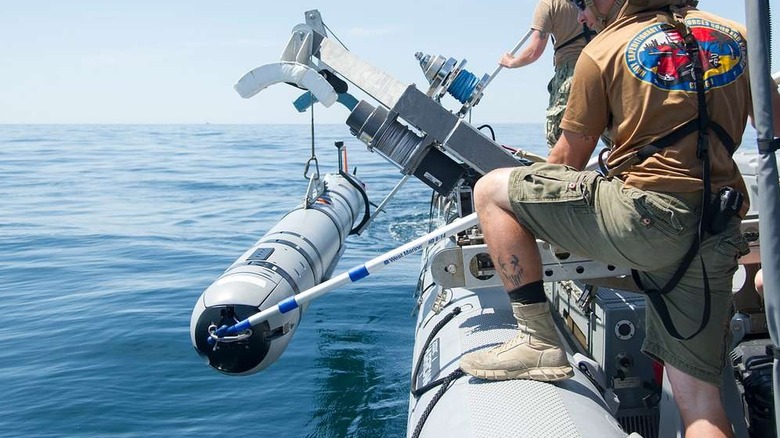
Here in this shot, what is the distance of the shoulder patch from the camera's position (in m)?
2.39

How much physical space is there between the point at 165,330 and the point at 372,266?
Result: 15.5ft

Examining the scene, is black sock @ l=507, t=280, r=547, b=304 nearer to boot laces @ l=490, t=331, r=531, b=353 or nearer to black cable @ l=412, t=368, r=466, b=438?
boot laces @ l=490, t=331, r=531, b=353

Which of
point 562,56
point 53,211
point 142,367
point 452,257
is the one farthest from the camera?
point 53,211

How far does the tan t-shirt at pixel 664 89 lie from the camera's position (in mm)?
2400

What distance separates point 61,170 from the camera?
24.3 meters

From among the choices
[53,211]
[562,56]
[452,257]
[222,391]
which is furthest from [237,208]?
[452,257]

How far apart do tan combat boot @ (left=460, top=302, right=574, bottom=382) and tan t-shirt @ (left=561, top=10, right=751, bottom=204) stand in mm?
635

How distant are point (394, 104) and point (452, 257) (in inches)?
35.8

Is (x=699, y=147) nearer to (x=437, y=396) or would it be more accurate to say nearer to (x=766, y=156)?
(x=766, y=156)

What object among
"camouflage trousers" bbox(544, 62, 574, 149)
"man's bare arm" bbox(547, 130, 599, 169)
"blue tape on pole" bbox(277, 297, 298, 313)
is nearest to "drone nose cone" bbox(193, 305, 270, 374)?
"blue tape on pole" bbox(277, 297, 298, 313)

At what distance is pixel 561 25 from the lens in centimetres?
515

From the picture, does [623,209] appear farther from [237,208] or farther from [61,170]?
[61,170]

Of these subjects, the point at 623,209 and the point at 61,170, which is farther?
the point at 61,170

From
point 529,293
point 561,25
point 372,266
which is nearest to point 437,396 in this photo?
point 529,293
